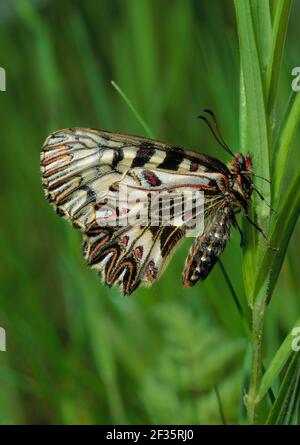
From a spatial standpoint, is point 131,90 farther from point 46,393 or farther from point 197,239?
point 197,239

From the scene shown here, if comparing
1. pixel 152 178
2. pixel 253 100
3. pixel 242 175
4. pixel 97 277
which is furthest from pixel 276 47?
pixel 97 277

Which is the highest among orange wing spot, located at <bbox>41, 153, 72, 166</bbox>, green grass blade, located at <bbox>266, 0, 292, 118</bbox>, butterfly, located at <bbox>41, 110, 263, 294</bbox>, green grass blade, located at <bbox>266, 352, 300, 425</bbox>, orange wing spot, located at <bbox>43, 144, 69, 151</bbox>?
green grass blade, located at <bbox>266, 0, 292, 118</bbox>

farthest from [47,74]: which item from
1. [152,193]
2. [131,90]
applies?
[152,193]

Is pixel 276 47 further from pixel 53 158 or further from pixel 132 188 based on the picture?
pixel 53 158

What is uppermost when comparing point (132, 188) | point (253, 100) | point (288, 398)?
point (253, 100)

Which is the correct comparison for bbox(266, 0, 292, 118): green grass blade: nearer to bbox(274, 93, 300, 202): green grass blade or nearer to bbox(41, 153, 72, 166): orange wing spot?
bbox(274, 93, 300, 202): green grass blade

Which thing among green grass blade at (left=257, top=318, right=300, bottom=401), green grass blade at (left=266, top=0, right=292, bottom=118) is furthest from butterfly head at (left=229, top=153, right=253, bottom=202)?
green grass blade at (left=257, top=318, right=300, bottom=401)
